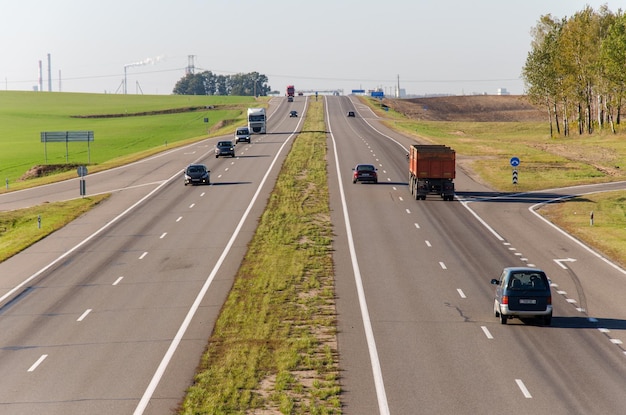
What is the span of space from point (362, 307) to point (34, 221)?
30.9 m

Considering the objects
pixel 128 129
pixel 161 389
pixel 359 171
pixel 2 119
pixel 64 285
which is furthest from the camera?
pixel 2 119

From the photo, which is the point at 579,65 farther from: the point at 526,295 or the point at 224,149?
the point at 526,295

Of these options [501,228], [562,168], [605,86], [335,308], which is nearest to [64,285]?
[335,308]

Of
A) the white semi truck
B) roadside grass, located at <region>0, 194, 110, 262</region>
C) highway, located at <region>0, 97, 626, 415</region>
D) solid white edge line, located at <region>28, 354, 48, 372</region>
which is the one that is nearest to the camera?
highway, located at <region>0, 97, 626, 415</region>

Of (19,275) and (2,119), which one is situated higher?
(2,119)

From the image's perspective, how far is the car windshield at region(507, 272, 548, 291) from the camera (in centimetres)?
2741

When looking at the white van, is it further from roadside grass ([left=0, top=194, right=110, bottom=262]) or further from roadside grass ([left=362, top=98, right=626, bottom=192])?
roadside grass ([left=0, top=194, right=110, bottom=262])

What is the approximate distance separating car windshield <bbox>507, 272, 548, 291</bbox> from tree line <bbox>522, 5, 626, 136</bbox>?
80534 millimetres

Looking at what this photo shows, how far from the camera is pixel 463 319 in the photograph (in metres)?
29.1

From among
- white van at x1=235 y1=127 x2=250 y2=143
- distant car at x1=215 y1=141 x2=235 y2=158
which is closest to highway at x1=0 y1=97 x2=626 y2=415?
distant car at x1=215 y1=141 x2=235 y2=158

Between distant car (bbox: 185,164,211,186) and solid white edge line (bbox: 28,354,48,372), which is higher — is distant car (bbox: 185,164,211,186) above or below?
above

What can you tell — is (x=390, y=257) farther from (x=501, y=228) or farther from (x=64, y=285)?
(x=64, y=285)

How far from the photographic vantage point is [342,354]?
82.9ft

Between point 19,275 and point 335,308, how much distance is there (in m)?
15.7
